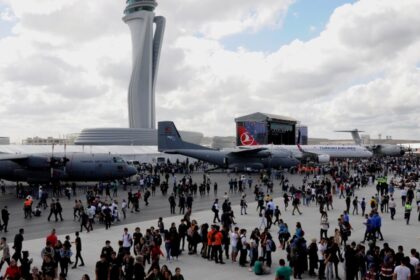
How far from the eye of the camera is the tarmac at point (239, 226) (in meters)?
13.0

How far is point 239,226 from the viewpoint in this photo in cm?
2009

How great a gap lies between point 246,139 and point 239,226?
243 ft

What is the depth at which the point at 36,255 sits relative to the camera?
14.9m

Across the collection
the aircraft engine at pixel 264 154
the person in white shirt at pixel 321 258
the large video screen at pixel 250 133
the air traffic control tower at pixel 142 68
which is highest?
the air traffic control tower at pixel 142 68

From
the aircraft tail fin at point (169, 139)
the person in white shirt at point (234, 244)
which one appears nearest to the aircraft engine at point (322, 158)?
the aircraft tail fin at point (169, 139)

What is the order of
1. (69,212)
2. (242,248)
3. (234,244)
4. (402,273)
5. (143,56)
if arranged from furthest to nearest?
(143,56) → (69,212) → (234,244) → (242,248) → (402,273)

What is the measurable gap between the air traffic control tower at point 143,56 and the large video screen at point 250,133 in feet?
151

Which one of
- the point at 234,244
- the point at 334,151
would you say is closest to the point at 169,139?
the point at 334,151

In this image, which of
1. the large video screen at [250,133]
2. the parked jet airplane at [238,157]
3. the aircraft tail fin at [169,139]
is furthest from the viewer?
the large video screen at [250,133]

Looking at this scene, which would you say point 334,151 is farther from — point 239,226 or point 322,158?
point 239,226

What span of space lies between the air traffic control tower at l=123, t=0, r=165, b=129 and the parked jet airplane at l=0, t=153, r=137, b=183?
98.0 m

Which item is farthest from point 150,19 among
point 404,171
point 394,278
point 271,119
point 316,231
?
point 394,278

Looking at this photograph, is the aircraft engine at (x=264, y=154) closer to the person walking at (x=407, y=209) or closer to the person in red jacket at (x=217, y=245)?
the person walking at (x=407, y=209)

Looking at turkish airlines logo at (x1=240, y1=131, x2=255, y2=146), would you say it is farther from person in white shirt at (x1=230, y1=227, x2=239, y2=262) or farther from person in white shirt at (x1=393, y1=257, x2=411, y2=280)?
person in white shirt at (x1=393, y1=257, x2=411, y2=280)
